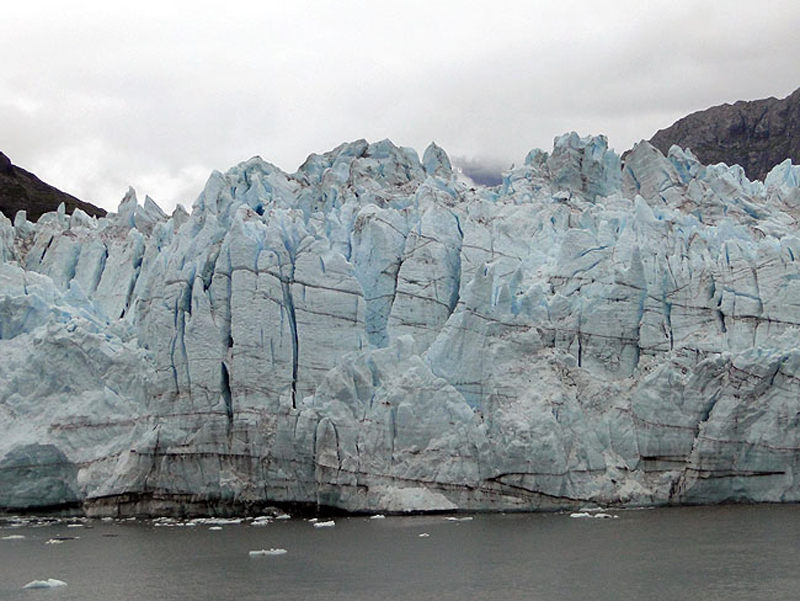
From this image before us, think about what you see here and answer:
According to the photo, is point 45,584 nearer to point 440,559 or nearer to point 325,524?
point 440,559

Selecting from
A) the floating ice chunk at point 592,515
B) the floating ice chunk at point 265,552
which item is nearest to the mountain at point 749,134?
the floating ice chunk at point 592,515

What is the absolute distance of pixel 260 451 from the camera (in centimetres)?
2402

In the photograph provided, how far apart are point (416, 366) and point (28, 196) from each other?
Result: 1838 inches

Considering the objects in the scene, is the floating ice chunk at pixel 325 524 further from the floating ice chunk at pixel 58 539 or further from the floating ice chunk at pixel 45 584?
the floating ice chunk at pixel 45 584

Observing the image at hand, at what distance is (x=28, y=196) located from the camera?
209 ft

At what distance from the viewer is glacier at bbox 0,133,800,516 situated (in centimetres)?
2325

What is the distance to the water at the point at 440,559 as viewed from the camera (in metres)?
14.5

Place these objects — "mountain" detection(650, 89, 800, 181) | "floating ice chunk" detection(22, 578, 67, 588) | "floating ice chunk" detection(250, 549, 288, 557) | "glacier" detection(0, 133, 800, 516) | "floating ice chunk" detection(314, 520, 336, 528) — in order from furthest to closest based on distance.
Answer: "mountain" detection(650, 89, 800, 181) < "glacier" detection(0, 133, 800, 516) < "floating ice chunk" detection(314, 520, 336, 528) < "floating ice chunk" detection(250, 549, 288, 557) < "floating ice chunk" detection(22, 578, 67, 588)

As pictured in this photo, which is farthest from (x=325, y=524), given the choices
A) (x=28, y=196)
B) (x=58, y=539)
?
(x=28, y=196)

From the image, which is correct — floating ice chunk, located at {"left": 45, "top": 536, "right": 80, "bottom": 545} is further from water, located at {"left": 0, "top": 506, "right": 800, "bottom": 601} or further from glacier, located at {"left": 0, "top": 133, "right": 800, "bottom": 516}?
glacier, located at {"left": 0, "top": 133, "right": 800, "bottom": 516}

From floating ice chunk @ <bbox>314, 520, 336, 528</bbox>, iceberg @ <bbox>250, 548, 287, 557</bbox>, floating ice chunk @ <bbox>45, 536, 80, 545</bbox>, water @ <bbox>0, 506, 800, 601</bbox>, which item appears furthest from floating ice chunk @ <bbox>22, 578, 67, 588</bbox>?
floating ice chunk @ <bbox>314, 520, 336, 528</bbox>

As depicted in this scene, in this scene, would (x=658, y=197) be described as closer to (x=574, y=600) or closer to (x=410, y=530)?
(x=410, y=530)

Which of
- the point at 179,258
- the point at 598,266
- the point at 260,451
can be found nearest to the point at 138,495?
the point at 260,451

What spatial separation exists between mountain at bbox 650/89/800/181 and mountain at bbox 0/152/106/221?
36649 millimetres
